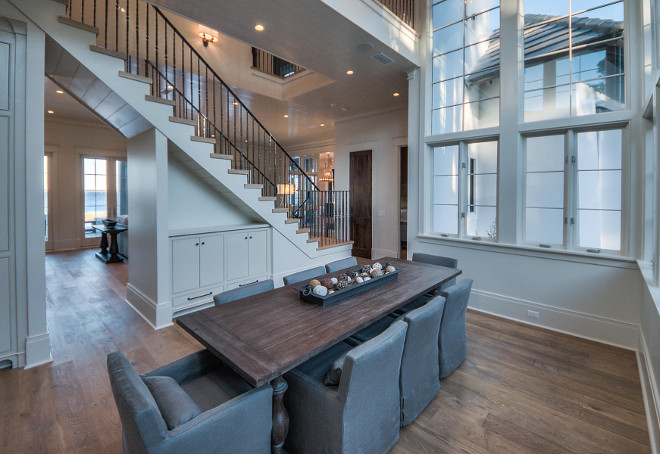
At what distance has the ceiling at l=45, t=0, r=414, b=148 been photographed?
3318 millimetres

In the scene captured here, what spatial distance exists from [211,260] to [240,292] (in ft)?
6.47

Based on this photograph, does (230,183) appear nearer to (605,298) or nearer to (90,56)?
(90,56)

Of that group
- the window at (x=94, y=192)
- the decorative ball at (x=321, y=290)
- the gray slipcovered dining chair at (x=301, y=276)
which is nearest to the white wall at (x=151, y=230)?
the gray slipcovered dining chair at (x=301, y=276)

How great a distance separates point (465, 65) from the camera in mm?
4168

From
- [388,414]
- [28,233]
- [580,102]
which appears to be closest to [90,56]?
[28,233]

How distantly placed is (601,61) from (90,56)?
17.0ft

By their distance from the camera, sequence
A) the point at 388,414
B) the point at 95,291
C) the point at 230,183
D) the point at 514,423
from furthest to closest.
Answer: the point at 95,291
the point at 230,183
the point at 514,423
the point at 388,414

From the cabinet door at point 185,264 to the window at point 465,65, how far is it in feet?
12.1

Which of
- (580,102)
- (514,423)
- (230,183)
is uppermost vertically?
(580,102)

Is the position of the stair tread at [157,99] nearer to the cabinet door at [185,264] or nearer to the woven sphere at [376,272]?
the cabinet door at [185,264]

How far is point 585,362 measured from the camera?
2787mm

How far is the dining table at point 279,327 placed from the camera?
56.2 inches

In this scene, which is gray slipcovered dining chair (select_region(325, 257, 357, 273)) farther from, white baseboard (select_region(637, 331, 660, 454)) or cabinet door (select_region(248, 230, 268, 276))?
white baseboard (select_region(637, 331, 660, 454))

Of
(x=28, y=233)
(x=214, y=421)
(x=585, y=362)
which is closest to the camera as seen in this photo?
(x=214, y=421)
